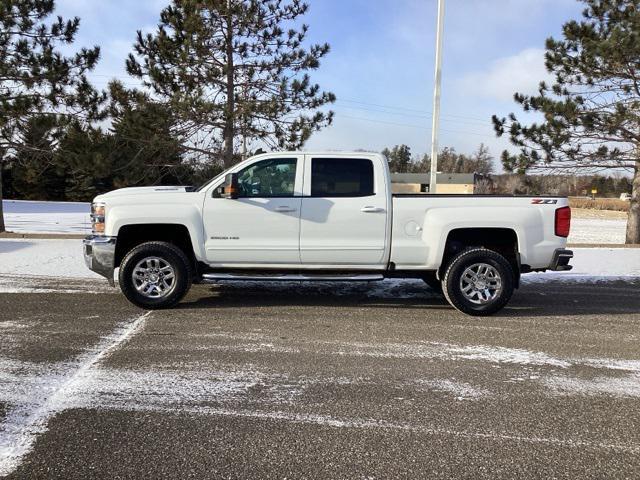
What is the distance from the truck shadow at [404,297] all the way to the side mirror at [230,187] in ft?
4.84

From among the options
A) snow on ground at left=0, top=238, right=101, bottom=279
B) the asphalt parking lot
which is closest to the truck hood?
the asphalt parking lot

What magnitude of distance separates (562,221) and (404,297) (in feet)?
7.73

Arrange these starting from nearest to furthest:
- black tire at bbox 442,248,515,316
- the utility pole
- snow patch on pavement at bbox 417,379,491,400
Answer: snow patch on pavement at bbox 417,379,491,400 → black tire at bbox 442,248,515,316 → the utility pole

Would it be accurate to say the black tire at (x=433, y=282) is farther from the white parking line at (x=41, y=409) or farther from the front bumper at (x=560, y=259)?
the white parking line at (x=41, y=409)

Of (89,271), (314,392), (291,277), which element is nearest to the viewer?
(314,392)

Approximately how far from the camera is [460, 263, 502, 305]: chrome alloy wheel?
6.36m

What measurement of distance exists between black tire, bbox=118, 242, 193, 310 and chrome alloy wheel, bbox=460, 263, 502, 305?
348cm

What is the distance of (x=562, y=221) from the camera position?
248 inches

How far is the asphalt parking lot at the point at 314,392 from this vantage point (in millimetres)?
2939

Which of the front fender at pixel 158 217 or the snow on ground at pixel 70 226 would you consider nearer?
the front fender at pixel 158 217

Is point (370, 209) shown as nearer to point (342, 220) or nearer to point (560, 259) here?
point (342, 220)

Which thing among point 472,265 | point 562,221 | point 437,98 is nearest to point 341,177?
point 472,265

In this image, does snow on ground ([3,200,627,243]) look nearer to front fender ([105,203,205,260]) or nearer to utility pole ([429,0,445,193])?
utility pole ([429,0,445,193])

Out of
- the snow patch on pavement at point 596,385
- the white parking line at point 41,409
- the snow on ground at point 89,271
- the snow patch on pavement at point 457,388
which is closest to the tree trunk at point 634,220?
the snow on ground at point 89,271
